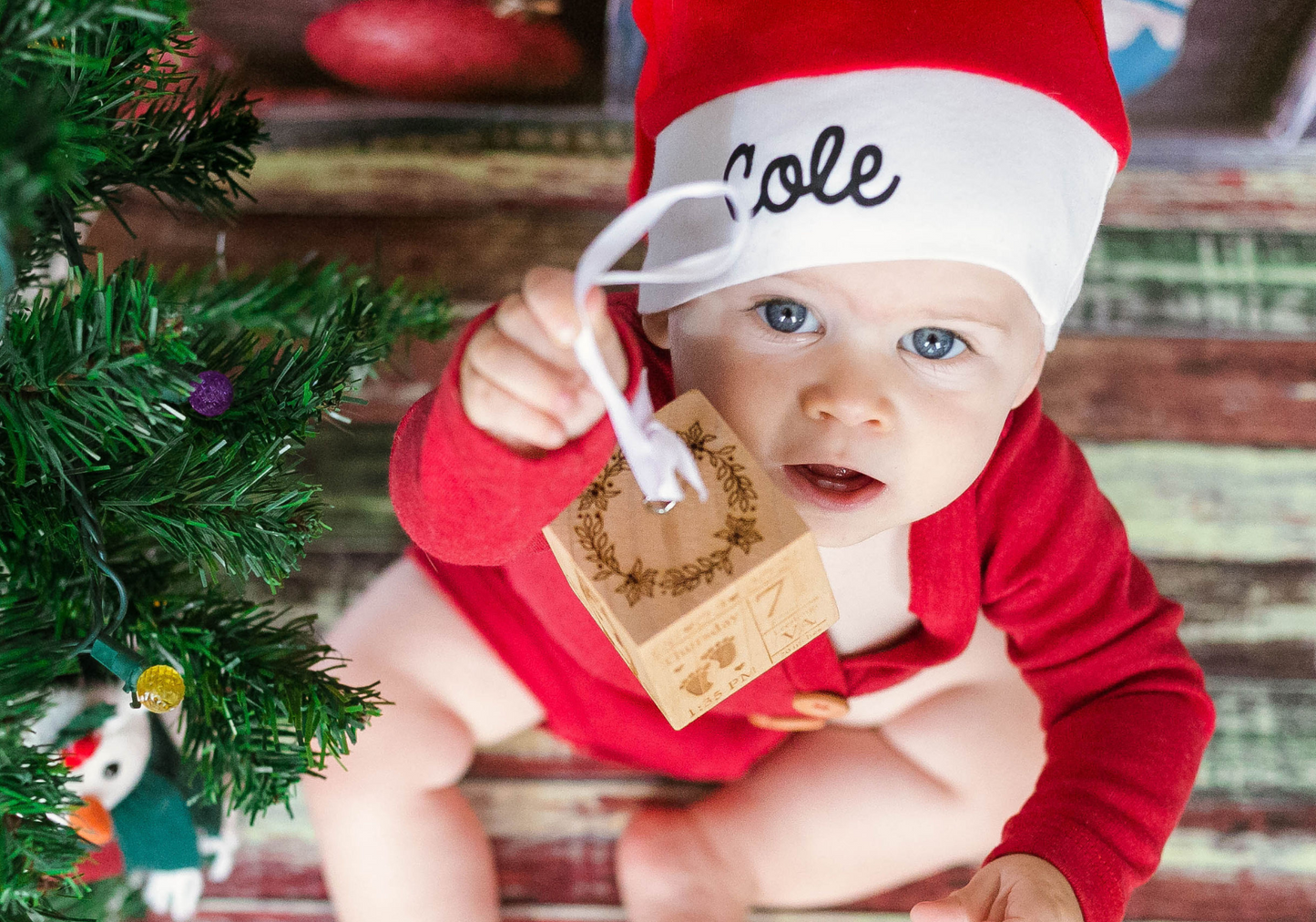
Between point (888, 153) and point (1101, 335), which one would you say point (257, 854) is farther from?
point (1101, 335)

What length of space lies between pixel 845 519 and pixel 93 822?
0.61 metres

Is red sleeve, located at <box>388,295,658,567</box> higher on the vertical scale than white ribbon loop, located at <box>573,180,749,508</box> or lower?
lower

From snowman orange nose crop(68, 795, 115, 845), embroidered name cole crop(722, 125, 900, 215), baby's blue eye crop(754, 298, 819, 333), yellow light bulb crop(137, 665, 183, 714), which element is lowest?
snowman orange nose crop(68, 795, 115, 845)

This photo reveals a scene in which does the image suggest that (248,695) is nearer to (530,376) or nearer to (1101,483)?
(530,376)

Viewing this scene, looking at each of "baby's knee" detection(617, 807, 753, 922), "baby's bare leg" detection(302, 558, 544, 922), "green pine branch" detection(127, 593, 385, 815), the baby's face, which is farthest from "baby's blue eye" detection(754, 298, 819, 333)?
"baby's knee" detection(617, 807, 753, 922)

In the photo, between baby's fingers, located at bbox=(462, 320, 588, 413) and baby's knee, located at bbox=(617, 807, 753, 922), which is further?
baby's knee, located at bbox=(617, 807, 753, 922)

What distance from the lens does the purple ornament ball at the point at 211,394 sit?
0.60 meters

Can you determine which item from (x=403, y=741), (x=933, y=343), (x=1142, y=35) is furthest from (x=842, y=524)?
(x=1142, y=35)

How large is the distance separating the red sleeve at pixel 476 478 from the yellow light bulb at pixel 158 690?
167 mm

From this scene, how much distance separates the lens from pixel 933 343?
66cm

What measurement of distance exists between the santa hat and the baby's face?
0.7 inches

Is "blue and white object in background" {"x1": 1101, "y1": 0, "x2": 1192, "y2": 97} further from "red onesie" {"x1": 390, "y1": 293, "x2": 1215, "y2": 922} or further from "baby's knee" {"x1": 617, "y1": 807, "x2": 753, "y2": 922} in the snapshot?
"baby's knee" {"x1": 617, "y1": 807, "x2": 753, "y2": 922}

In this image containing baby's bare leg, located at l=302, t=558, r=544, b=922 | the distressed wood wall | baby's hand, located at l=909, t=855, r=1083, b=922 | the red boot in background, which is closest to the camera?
baby's hand, located at l=909, t=855, r=1083, b=922

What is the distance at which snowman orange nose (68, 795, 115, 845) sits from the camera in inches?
29.8
